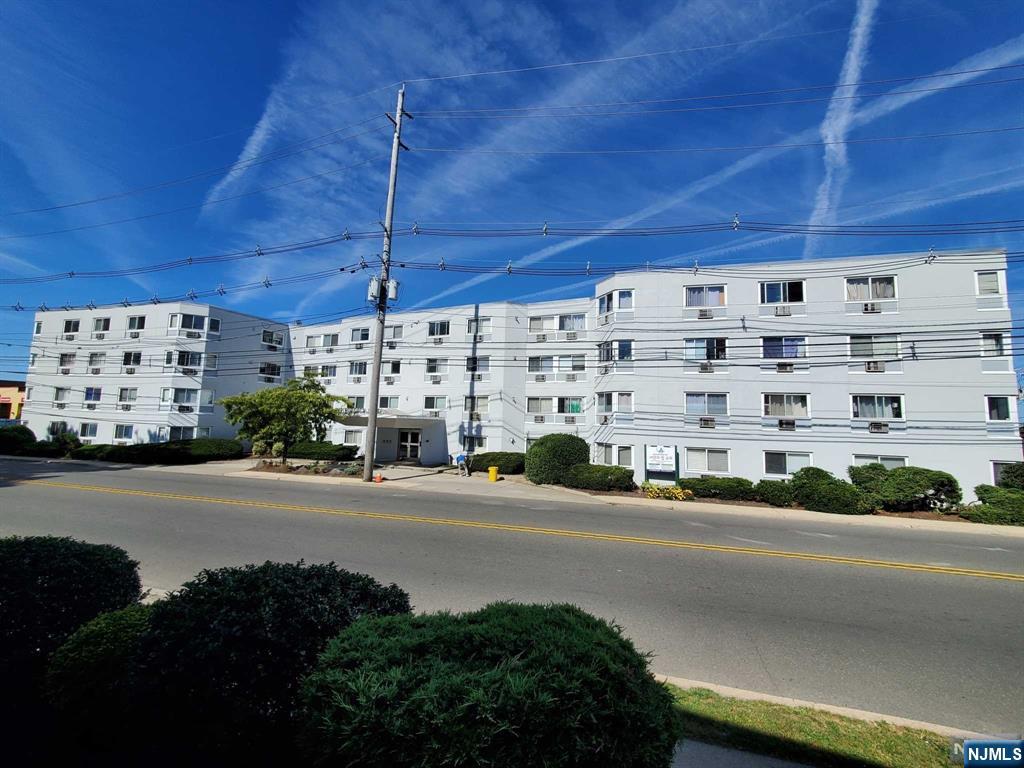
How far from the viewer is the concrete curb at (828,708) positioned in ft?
12.3

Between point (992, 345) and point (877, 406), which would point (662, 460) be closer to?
point (877, 406)

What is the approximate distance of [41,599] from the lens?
3.71 meters

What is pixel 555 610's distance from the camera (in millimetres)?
3100

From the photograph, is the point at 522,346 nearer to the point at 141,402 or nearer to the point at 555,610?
the point at 141,402

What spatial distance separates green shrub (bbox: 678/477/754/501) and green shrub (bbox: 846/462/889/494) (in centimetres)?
419

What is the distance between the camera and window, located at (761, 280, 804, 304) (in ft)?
81.0

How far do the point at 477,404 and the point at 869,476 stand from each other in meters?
22.1

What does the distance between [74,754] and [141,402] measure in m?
41.2

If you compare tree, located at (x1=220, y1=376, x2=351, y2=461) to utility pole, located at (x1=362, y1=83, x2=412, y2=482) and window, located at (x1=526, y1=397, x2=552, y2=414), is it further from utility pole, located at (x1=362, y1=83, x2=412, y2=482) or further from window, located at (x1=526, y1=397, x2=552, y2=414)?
window, located at (x1=526, y1=397, x2=552, y2=414)

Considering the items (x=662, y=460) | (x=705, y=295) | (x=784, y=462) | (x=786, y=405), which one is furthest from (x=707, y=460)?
(x=705, y=295)

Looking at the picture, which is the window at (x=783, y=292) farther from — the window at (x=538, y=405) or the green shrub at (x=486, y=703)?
the green shrub at (x=486, y=703)

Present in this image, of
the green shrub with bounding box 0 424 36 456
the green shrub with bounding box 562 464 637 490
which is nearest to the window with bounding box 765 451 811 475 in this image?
the green shrub with bounding box 562 464 637 490

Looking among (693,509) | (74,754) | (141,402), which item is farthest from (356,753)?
(141,402)

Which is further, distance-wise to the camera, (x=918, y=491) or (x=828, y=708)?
(x=918, y=491)
